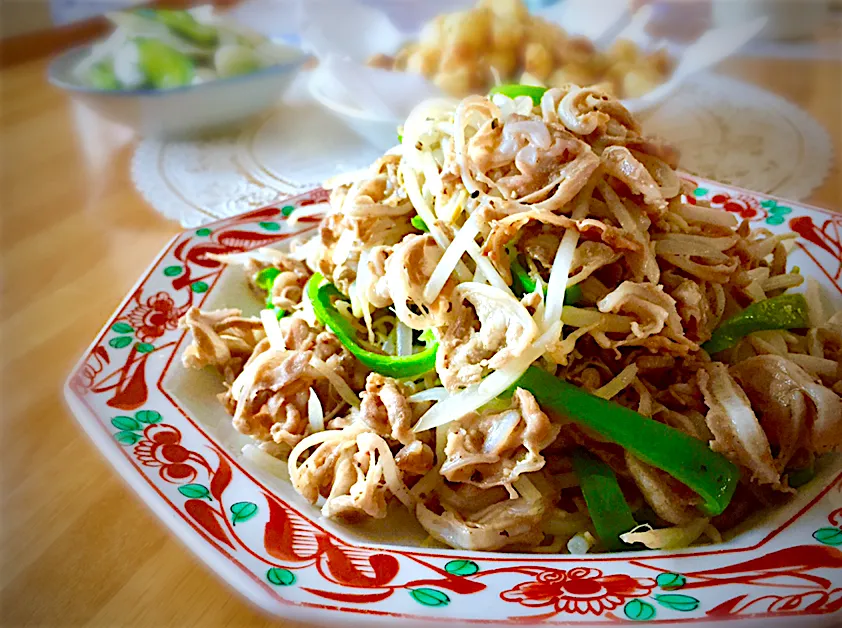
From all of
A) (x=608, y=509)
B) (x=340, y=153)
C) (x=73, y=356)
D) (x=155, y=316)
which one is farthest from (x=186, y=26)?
(x=608, y=509)

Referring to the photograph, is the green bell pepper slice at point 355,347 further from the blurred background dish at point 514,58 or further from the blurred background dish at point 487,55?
the blurred background dish at point 514,58

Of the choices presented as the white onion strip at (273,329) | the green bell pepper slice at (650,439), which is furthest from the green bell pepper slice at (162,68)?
the green bell pepper slice at (650,439)

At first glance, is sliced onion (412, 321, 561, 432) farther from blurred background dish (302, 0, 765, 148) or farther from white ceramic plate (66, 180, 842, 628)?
blurred background dish (302, 0, 765, 148)

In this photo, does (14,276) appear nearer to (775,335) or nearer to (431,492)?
(431,492)

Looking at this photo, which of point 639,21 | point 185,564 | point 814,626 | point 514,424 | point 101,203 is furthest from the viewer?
point 639,21

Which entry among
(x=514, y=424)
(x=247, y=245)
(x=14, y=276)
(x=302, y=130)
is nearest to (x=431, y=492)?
(x=514, y=424)

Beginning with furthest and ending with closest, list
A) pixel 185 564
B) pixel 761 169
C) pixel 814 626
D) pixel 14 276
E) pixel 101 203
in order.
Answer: pixel 101 203 → pixel 761 169 → pixel 14 276 → pixel 185 564 → pixel 814 626

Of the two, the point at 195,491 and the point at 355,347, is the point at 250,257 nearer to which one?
the point at 355,347
